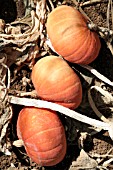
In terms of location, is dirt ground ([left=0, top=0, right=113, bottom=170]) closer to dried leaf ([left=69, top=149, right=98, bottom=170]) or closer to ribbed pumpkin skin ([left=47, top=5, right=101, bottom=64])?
dried leaf ([left=69, top=149, right=98, bottom=170])

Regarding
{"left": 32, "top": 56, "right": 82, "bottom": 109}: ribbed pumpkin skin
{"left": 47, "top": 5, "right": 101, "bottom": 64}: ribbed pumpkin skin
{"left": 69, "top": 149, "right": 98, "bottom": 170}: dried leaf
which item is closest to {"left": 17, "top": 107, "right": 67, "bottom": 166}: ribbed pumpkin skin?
{"left": 32, "top": 56, "right": 82, "bottom": 109}: ribbed pumpkin skin

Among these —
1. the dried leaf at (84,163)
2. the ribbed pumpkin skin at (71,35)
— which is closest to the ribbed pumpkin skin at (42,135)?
the dried leaf at (84,163)

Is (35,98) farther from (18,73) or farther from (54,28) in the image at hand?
(54,28)

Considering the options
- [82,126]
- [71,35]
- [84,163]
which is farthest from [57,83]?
[84,163]

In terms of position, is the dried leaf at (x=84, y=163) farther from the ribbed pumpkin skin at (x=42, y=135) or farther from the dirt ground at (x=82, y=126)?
the ribbed pumpkin skin at (x=42, y=135)

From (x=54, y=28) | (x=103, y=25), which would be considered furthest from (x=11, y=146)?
(x=103, y=25)

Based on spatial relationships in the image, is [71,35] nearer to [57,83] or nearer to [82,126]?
[57,83]
